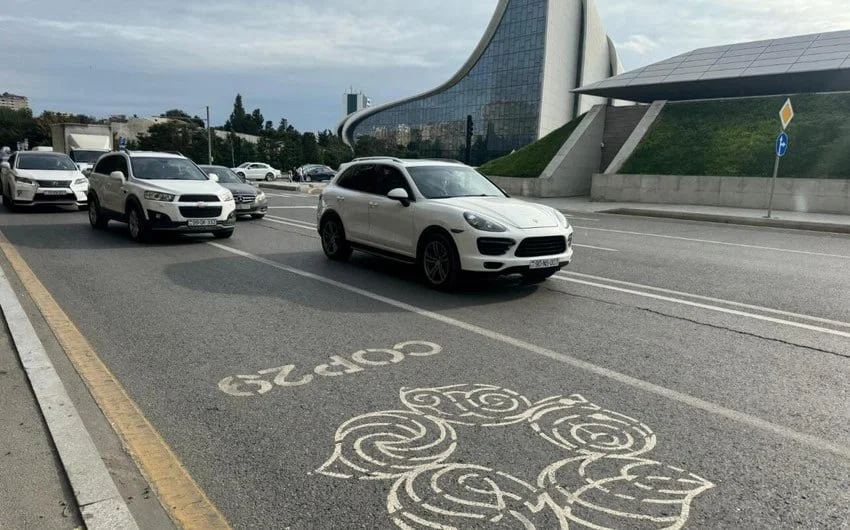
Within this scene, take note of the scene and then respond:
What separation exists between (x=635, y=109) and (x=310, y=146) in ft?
197

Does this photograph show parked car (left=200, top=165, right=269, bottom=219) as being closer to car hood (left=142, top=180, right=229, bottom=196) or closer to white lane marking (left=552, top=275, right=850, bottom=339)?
car hood (left=142, top=180, right=229, bottom=196)

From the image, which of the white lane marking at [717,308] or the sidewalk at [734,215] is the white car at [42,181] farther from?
the sidewalk at [734,215]

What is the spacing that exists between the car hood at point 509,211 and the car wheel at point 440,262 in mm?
502

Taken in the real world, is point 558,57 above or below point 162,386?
above

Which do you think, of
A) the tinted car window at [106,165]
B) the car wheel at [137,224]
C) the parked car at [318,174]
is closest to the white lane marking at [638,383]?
the car wheel at [137,224]

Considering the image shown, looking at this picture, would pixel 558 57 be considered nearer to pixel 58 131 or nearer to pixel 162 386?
pixel 58 131

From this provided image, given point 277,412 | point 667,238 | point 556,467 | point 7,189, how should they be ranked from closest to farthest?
point 556,467 < point 277,412 < point 667,238 < point 7,189

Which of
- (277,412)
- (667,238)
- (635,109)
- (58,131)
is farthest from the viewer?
(635,109)

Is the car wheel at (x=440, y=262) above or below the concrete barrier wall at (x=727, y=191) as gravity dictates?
below

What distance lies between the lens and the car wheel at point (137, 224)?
36.7 feet

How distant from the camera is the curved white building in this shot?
78.9 metres

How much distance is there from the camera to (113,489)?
2.84 meters

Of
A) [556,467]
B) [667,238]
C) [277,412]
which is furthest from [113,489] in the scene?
[667,238]

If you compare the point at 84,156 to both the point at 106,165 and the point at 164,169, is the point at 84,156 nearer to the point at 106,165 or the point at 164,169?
the point at 106,165
